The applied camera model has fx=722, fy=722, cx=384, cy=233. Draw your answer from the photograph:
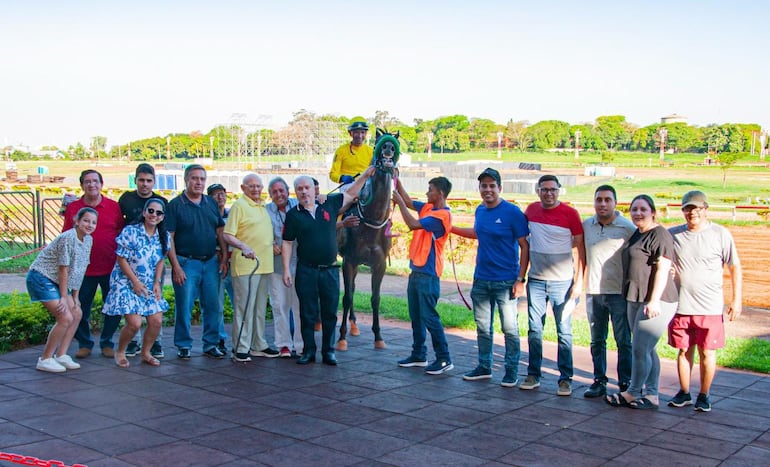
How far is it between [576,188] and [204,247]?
46760mm

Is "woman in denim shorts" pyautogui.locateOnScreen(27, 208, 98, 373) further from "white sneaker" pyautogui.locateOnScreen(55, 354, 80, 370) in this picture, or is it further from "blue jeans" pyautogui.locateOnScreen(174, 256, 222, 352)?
"blue jeans" pyautogui.locateOnScreen(174, 256, 222, 352)

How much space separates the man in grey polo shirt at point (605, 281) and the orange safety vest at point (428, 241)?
1336 millimetres

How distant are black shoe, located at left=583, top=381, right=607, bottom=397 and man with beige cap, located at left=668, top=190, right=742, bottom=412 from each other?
56 centimetres

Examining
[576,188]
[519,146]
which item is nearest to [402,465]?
[576,188]

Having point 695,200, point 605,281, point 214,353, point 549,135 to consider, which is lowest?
point 214,353

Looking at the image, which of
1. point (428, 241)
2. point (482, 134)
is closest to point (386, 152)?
point (428, 241)

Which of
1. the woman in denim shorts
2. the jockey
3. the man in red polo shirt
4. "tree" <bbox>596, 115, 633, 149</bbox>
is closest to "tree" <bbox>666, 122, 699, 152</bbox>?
"tree" <bbox>596, 115, 633, 149</bbox>

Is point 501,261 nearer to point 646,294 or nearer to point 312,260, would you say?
point 646,294

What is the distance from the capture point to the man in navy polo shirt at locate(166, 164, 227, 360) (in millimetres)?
6871

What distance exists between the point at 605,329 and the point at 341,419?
2353 mm

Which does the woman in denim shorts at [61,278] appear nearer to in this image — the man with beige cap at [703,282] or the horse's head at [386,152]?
the horse's head at [386,152]

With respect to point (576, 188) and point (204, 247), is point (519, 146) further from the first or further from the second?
point (204, 247)

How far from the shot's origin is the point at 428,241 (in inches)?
270

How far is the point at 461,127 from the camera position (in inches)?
4857
